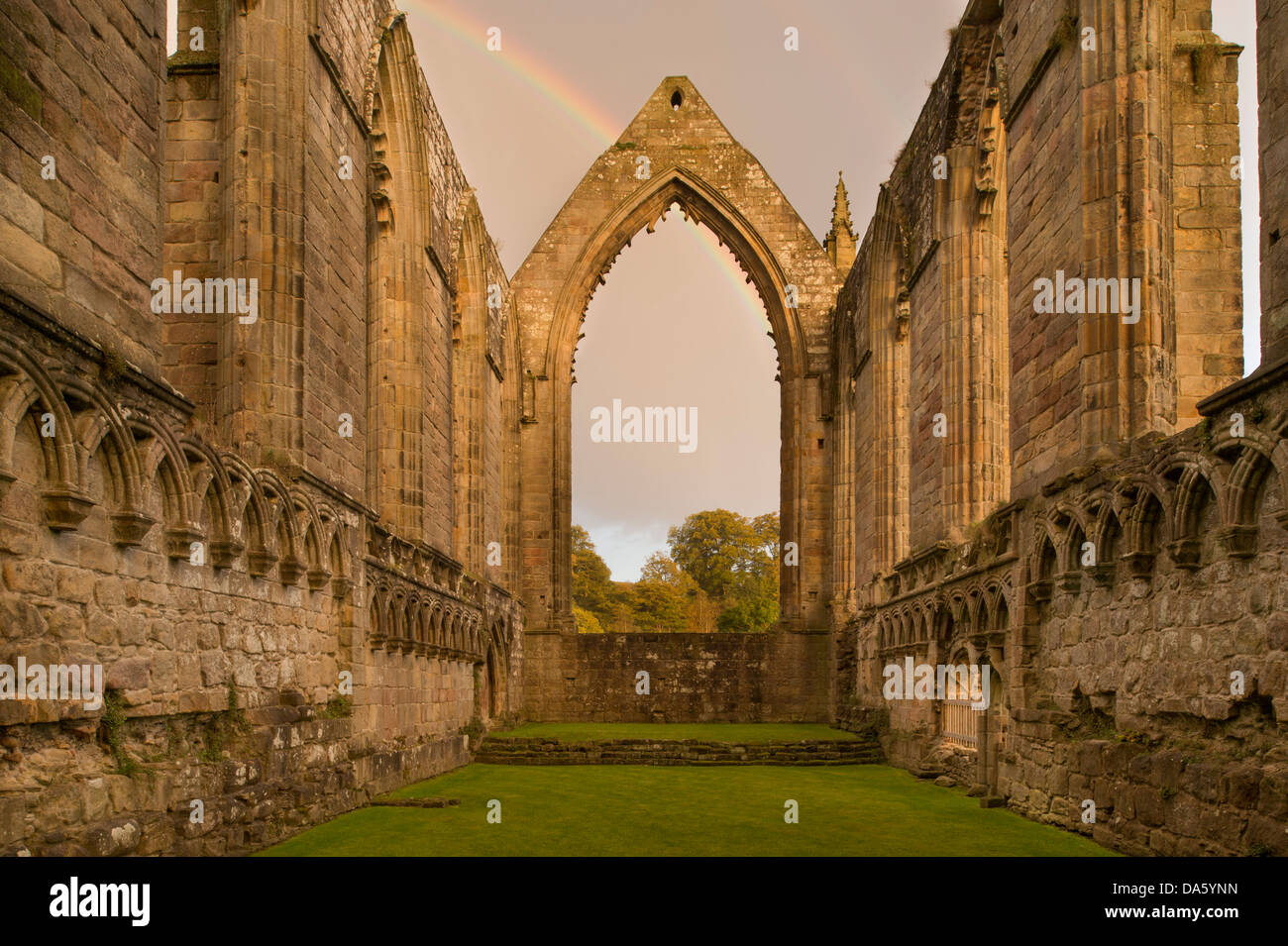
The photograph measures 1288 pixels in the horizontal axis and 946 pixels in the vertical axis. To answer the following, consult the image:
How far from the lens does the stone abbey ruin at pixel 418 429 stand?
5164 millimetres

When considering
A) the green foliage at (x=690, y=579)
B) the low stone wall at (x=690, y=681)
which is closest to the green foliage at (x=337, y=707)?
the low stone wall at (x=690, y=681)

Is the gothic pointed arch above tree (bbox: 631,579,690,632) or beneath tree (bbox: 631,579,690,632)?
above

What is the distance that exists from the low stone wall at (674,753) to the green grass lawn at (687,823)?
8.04ft

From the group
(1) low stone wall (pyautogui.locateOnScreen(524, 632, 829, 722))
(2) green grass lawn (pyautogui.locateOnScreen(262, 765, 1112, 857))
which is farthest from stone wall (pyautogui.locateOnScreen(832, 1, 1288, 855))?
(1) low stone wall (pyautogui.locateOnScreen(524, 632, 829, 722))

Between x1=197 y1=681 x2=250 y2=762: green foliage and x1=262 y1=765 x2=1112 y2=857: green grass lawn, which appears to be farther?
x1=262 y1=765 x2=1112 y2=857: green grass lawn

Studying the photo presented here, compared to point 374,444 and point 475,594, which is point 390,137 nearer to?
point 374,444

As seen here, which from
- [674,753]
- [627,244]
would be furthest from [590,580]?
[674,753]

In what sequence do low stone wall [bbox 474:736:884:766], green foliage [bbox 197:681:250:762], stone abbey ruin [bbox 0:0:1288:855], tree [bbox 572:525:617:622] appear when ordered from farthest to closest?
tree [bbox 572:525:617:622] < low stone wall [bbox 474:736:884:766] < green foliage [bbox 197:681:250:762] < stone abbey ruin [bbox 0:0:1288:855]

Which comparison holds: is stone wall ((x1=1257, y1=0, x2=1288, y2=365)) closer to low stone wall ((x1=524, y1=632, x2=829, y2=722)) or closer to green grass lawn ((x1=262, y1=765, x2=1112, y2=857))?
green grass lawn ((x1=262, y1=765, x2=1112, y2=857))

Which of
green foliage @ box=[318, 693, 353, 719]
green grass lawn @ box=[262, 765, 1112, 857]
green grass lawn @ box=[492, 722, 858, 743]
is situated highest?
green foliage @ box=[318, 693, 353, 719]

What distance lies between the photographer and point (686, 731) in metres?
18.3

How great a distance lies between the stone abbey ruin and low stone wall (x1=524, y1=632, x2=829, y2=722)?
407 centimetres

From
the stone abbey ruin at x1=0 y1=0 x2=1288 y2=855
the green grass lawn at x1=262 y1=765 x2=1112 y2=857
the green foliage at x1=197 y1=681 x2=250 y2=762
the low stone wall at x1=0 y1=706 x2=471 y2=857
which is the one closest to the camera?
the low stone wall at x1=0 y1=706 x2=471 y2=857

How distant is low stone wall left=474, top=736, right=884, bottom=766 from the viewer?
14492 mm
